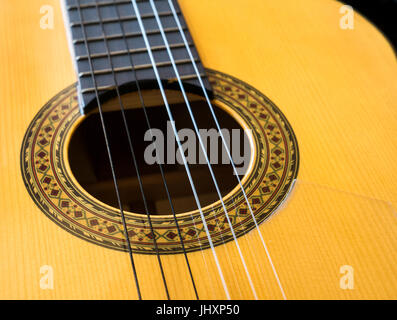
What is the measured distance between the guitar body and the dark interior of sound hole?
0.53 feet

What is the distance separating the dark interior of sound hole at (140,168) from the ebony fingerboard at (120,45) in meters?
0.11

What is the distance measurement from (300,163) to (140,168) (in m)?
0.48

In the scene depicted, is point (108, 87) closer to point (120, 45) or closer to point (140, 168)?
point (120, 45)

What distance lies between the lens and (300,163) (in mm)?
990

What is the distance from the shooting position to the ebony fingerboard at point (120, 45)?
1108 mm

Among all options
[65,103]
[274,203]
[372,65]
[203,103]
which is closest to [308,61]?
[372,65]

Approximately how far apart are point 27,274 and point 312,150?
62 centimetres

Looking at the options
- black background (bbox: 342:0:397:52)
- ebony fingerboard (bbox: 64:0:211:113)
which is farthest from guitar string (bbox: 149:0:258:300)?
black background (bbox: 342:0:397:52)

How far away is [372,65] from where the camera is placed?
1225 mm

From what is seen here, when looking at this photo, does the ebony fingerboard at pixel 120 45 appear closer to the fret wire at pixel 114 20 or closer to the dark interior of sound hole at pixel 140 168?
the fret wire at pixel 114 20

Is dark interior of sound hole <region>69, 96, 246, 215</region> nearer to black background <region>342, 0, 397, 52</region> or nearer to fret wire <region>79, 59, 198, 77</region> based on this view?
fret wire <region>79, 59, 198, 77</region>

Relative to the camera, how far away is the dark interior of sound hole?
3.88ft

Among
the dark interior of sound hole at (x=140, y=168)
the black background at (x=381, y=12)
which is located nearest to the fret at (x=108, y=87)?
the dark interior of sound hole at (x=140, y=168)

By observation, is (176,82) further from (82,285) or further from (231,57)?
(82,285)
